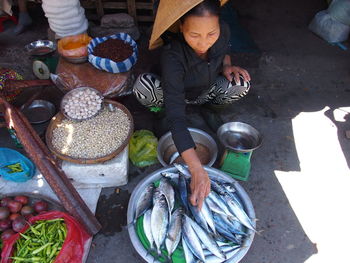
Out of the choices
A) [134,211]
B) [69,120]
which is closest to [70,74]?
[69,120]

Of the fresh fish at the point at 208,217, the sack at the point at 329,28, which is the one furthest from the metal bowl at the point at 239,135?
the sack at the point at 329,28

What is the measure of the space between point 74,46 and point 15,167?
1487 mm

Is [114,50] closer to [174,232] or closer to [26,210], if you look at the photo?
[26,210]

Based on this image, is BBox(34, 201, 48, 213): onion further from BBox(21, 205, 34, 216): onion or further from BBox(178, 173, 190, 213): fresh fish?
BBox(178, 173, 190, 213): fresh fish

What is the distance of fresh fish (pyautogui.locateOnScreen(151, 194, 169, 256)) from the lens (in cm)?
209

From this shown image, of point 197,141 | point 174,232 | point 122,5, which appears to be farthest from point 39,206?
point 122,5

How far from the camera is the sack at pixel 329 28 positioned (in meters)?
4.46

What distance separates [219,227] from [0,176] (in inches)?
83.1

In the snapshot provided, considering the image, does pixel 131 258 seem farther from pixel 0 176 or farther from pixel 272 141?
pixel 272 141

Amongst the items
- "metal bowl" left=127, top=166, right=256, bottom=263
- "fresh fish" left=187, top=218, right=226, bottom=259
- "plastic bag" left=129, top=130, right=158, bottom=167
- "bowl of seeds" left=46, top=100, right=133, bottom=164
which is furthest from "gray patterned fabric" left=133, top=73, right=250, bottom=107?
"fresh fish" left=187, top=218, right=226, bottom=259

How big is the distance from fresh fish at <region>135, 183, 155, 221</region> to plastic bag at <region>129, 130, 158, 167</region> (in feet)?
2.04

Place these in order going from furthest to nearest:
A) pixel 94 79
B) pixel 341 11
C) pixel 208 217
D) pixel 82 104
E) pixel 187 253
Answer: pixel 341 11 < pixel 94 79 < pixel 82 104 < pixel 208 217 < pixel 187 253

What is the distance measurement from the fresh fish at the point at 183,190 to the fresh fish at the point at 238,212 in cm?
30

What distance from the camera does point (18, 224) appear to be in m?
2.36
